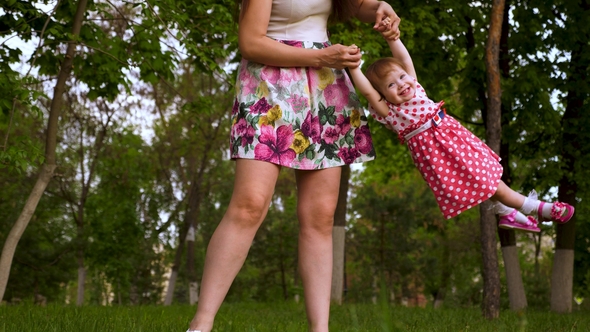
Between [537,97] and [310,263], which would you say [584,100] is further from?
[310,263]

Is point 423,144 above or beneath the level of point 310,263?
above

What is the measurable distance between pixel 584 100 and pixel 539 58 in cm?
123

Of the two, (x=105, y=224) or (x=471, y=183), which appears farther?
(x=105, y=224)

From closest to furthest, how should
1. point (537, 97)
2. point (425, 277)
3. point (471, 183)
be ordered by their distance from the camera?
1. point (471, 183)
2. point (537, 97)
3. point (425, 277)

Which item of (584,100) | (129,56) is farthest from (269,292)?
(129,56)

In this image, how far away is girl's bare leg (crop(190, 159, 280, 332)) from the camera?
3.05m

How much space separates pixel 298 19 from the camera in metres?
3.32

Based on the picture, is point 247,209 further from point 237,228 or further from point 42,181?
point 42,181

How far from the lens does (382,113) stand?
12.8ft

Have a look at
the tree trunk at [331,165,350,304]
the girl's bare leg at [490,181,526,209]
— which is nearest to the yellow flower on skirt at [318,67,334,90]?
the girl's bare leg at [490,181,526,209]

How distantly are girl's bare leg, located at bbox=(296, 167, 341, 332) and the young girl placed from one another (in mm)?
703

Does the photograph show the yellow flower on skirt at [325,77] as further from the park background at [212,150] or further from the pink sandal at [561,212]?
the pink sandal at [561,212]

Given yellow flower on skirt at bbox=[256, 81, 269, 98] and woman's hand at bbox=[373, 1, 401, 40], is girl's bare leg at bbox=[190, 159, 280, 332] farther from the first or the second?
woman's hand at bbox=[373, 1, 401, 40]

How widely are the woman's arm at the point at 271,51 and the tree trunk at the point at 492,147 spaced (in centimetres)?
441
